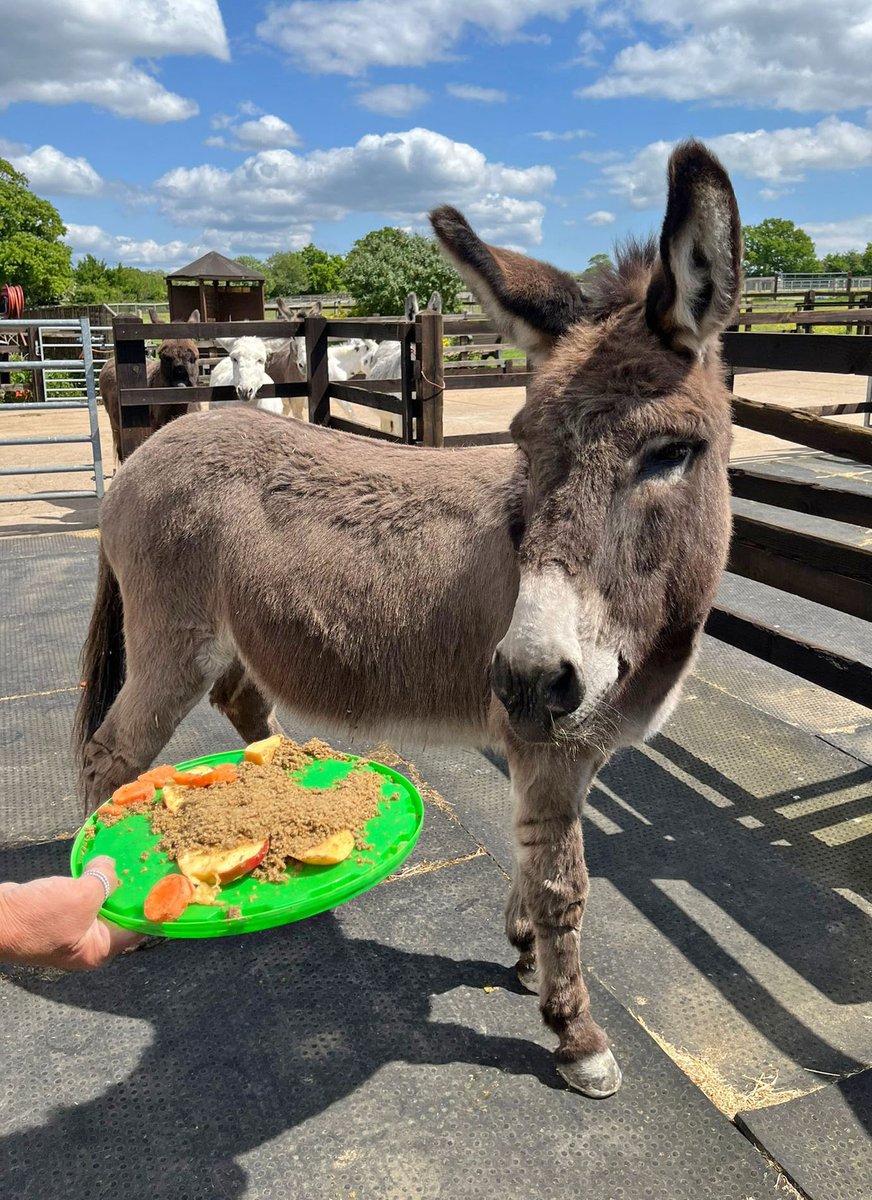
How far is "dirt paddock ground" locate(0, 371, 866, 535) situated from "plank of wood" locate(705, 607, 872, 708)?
3.00 m

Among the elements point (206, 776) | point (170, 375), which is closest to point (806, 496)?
point (206, 776)

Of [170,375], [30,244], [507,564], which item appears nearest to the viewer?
[507,564]

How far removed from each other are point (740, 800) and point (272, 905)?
2387 millimetres

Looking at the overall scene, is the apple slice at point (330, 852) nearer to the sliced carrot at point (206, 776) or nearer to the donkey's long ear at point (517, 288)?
the sliced carrot at point (206, 776)

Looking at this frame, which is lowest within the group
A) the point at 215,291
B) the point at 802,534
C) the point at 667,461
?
the point at 802,534

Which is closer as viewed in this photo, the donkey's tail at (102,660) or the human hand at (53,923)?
the human hand at (53,923)

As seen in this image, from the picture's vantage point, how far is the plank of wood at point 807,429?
317 cm

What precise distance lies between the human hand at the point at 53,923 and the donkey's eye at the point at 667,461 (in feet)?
5.11

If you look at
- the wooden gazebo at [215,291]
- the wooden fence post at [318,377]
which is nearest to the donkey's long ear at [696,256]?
the wooden fence post at [318,377]

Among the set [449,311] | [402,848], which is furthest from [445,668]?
[449,311]

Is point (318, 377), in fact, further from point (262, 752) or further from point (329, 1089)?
point (329, 1089)

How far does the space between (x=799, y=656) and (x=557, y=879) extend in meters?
1.85

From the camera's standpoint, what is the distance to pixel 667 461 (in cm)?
188

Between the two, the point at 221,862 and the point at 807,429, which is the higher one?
the point at 807,429
